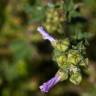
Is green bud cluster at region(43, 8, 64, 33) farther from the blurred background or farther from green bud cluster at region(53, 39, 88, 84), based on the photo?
the blurred background

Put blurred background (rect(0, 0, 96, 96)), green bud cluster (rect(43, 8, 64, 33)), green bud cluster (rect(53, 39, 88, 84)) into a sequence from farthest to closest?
1. blurred background (rect(0, 0, 96, 96))
2. green bud cluster (rect(43, 8, 64, 33))
3. green bud cluster (rect(53, 39, 88, 84))

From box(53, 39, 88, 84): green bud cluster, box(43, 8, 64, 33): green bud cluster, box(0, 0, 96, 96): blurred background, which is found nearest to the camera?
box(53, 39, 88, 84): green bud cluster

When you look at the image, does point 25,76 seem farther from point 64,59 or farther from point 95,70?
point 64,59

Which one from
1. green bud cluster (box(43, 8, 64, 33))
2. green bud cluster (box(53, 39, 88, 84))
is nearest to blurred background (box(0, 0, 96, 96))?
green bud cluster (box(43, 8, 64, 33))

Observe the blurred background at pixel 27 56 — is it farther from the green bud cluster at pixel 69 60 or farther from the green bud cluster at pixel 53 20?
the green bud cluster at pixel 69 60

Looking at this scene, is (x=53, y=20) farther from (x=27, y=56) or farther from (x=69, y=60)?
(x=27, y=56)

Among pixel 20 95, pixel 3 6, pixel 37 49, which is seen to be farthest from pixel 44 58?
pixel 3 6
